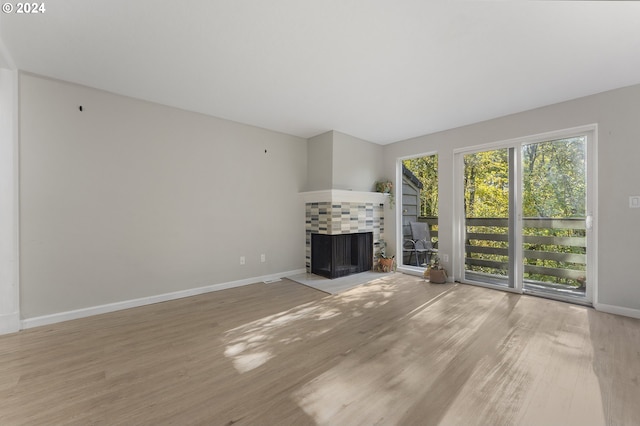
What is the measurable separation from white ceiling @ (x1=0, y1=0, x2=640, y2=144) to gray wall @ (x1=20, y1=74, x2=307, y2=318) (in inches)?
14.2

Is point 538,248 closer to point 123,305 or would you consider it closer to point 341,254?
point 341,254

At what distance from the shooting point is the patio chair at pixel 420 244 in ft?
15.3

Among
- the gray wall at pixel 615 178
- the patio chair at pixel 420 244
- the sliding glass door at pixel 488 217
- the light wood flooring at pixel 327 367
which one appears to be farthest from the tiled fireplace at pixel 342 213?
the gray wall at pixel 615 178

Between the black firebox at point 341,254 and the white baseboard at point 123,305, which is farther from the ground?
the black firebox at point 341,254

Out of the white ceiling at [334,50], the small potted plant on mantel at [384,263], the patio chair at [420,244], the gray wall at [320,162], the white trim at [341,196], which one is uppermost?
the white ceiling at [334,50]

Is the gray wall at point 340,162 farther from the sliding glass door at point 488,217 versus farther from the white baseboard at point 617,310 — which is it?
the white baseboard at point 617,310

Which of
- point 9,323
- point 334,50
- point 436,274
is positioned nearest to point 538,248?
point 436,274

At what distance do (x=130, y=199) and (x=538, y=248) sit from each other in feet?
17.1

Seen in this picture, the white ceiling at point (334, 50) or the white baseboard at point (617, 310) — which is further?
the white baseboard at point (617, 310)

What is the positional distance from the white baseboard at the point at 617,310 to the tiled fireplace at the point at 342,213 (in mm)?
2948

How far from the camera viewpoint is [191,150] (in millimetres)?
3469

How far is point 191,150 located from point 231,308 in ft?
6.94

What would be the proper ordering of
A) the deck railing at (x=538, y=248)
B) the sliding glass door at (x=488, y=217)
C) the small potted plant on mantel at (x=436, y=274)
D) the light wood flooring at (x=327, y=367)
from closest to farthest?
the light wood flooring at (x=327, y=367)
the deck railing at (x=538, y=248)
the sliding glass door at (x=488, y=217)
the small potted plant on mantel at (x=436, y=274)

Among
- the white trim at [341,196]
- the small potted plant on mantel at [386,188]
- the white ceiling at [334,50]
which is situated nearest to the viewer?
the white ceiling at [334,50]
